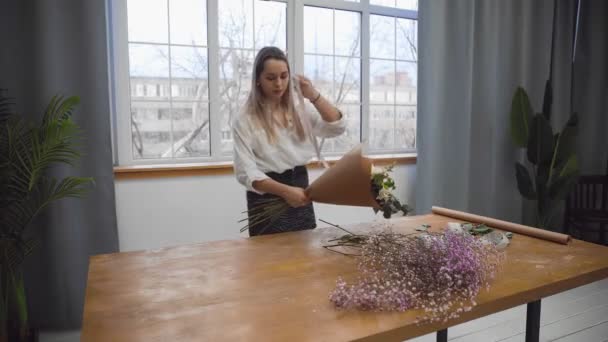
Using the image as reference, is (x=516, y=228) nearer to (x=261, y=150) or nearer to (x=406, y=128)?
(x=261, y=150)

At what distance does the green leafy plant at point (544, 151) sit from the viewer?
11.5 feet

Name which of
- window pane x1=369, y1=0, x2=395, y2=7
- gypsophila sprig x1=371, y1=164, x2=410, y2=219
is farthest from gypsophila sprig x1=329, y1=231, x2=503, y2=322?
window pane x1=369, y1=0, x2=395, y2=7

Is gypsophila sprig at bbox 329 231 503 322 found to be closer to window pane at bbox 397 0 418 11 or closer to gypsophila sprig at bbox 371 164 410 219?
gypsophila sprig at bbox 371 164 410 219

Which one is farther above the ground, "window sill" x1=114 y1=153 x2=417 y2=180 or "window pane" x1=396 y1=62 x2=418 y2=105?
→ "window pane" x1=396 y1=62 x2=418 y2=105

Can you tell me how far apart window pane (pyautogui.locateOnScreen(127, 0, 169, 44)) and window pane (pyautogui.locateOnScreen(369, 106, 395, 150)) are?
67.5 inches

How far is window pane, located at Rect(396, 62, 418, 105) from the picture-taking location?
382 centimetres

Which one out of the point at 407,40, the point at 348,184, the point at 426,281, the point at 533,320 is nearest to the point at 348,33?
the point at 407,40

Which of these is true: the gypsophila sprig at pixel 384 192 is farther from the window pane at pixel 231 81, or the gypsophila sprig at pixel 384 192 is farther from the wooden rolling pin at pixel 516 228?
the window pane at pixel 231 81

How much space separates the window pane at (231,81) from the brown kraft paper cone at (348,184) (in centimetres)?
172

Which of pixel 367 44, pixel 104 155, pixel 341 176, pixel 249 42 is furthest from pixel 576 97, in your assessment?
pixel 104 155

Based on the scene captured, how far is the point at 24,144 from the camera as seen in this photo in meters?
1.96

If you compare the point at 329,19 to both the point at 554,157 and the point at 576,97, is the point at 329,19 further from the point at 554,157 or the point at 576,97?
the point at 576,97

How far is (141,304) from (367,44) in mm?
2976

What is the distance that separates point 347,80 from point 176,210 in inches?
65.3
